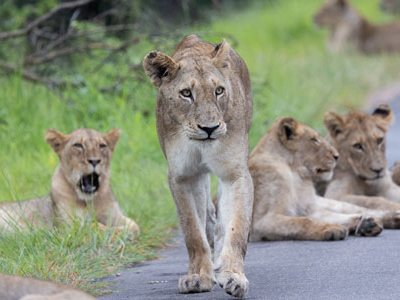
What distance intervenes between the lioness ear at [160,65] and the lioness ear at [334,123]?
8.88ft

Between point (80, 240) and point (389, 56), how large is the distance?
14.1 m

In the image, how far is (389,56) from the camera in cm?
1920

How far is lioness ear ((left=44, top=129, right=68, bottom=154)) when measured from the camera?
7105 mm

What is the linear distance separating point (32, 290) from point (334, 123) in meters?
4.14

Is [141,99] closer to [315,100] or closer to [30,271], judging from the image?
[315,100]

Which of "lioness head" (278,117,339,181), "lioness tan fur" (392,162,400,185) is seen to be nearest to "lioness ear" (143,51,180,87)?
"lioness head" (278,117,339,181)

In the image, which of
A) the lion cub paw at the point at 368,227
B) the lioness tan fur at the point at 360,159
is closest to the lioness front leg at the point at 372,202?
the lioness tan fur at the point at 360,159

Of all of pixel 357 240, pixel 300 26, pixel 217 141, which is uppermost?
pixel 300 26

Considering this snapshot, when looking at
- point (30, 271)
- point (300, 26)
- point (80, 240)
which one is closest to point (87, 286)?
point (30, 271)

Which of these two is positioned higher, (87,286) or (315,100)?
(315,100)

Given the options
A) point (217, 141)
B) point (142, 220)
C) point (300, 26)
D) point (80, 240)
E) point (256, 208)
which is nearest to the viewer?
point (217, 141)

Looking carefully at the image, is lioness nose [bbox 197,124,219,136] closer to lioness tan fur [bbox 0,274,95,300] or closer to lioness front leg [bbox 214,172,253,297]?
lioness front leg [bbox 214,172,253,297]

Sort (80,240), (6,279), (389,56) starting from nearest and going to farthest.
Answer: (6,279)
(80,240)
(389,56)

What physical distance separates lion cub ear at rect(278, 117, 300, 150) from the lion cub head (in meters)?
13.8
